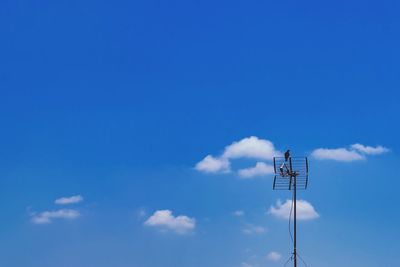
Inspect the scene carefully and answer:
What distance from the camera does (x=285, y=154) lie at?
36.8 meters

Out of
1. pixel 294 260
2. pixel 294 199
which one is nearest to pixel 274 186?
pixel 294 199

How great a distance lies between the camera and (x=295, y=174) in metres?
36.7

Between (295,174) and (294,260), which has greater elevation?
(295,174)

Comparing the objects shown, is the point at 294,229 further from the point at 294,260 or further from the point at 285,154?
the point at 285,154

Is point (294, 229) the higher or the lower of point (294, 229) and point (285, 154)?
the lower

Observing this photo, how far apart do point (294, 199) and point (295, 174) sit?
1.36 meters

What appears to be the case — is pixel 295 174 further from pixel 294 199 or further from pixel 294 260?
pixel 294 260

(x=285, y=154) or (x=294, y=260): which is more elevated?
(x=285, y=154)

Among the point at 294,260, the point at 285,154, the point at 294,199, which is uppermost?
the point at 285,154

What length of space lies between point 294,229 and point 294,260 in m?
1.64

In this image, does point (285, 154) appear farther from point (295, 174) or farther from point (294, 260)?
point (294, 260)

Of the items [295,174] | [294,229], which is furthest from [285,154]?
[294,229]

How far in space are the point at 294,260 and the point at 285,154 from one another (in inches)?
227

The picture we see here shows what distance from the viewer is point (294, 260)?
115 feet
